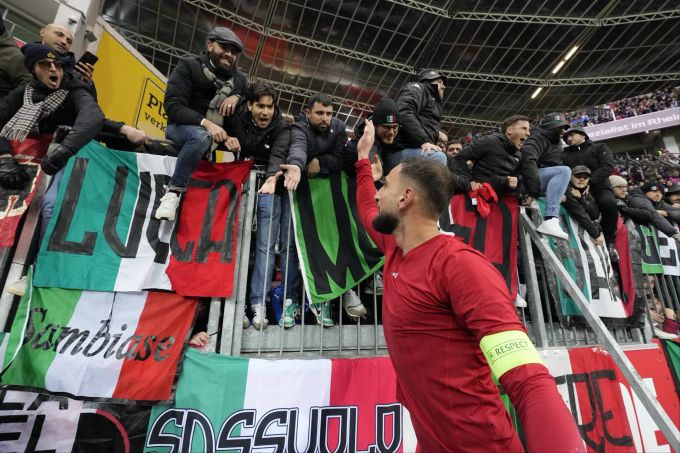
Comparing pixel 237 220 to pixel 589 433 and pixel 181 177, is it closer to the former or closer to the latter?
pixel 181 177

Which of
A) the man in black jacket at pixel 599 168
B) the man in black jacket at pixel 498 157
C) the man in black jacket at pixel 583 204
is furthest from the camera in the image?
the man in black jacket at pixel 599 168

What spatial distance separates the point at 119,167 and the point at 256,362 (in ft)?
6.87

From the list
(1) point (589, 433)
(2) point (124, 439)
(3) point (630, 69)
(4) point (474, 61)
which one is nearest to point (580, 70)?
(3) point (630, 69)

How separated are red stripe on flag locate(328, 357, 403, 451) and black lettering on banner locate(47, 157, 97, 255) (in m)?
2.20

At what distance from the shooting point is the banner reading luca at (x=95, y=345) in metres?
2.40

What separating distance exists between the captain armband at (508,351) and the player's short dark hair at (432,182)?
2.58 ft

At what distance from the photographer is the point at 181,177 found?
3141 millimetres

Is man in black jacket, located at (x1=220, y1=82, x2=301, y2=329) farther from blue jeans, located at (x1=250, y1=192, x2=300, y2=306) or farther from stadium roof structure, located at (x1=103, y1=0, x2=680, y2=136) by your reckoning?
stadium roof structure, located at (x1=103, y1=0, x2=680, y2=136)

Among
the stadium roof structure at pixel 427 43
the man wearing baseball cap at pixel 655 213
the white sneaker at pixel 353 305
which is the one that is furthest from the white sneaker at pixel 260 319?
the stadium roof structure at pixel 427 43

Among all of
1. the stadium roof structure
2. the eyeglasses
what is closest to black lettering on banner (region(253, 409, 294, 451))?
the eyeglasses

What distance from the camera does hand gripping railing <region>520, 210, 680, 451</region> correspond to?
2795 millimetres

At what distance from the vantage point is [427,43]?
15797 mm

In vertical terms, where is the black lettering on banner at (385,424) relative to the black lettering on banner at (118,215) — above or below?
below

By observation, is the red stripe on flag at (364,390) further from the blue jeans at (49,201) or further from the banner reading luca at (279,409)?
the blue jeans at (49,201)
